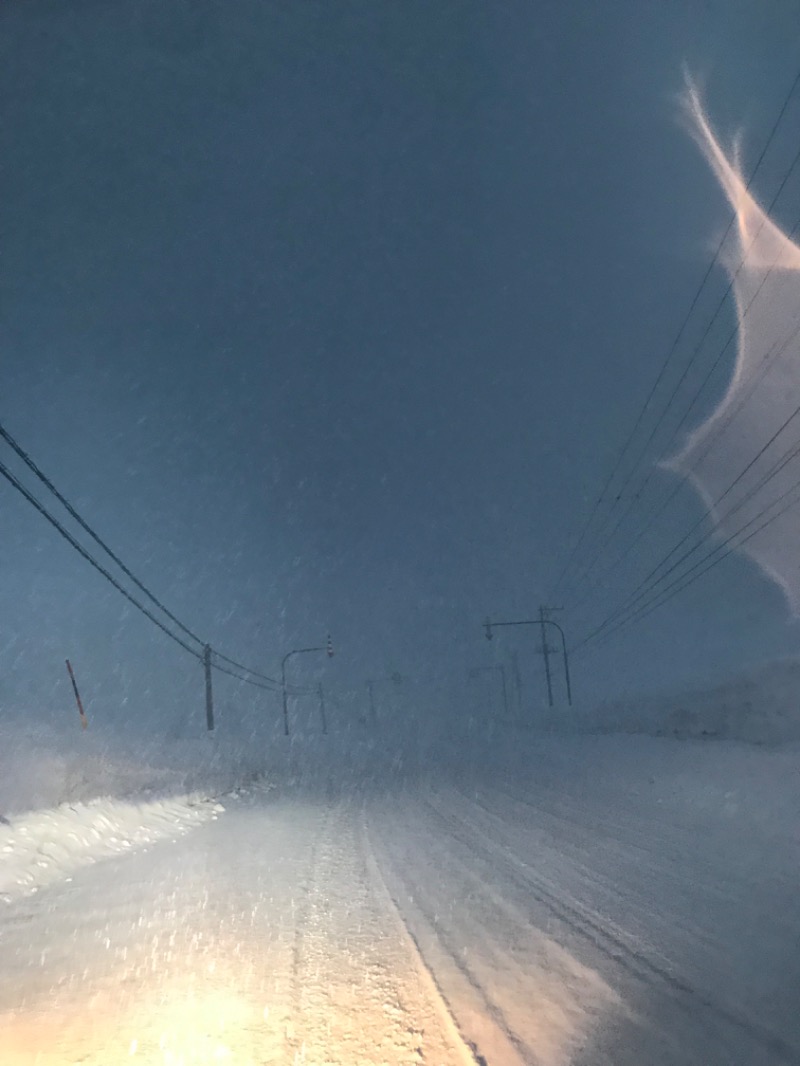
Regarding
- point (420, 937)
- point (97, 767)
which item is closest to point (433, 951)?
point (420, 937)

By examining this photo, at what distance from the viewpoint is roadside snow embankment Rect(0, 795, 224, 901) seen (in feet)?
39.9

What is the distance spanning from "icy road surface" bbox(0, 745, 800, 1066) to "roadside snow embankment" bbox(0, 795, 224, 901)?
1.53ft

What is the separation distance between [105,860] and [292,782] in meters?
21.2

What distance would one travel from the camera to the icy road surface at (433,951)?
4.96 m

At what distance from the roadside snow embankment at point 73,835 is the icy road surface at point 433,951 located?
47 cm

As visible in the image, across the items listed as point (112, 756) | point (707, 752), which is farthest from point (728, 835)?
point (112, 756)

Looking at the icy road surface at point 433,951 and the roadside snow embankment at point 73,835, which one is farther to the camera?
the roadside snow embankment at point 73,835

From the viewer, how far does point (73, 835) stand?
1490cm

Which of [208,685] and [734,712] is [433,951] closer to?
[734,712]

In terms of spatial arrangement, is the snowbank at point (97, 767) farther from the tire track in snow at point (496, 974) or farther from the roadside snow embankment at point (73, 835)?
the tire track in snow at point (496, 974)

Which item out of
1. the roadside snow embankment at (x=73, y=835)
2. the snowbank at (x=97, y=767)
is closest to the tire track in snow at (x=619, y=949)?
the roadside snow embankment at (x=73, y=835)

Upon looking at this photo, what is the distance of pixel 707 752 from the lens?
2577 centimetres

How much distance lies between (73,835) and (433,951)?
9.90m

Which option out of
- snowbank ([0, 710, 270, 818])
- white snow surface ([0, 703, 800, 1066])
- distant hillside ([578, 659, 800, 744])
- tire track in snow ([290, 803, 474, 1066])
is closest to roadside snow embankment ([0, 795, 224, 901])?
white snow surface ([0, 703, 800, 1066])
